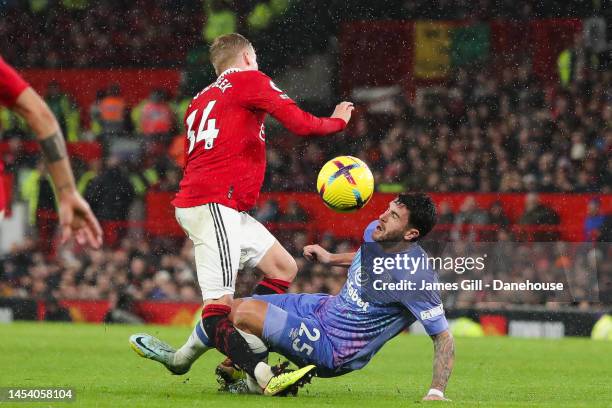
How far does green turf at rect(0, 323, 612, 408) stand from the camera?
6898 millimetres

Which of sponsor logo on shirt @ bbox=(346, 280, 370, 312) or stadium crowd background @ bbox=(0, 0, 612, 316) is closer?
sponsor logo on shirt @ bbox=(346, 280, 370, 312)

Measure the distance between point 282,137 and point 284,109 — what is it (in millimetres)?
13589

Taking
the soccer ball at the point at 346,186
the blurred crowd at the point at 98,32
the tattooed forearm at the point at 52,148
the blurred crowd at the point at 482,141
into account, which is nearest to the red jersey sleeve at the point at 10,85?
the tattooed forearm at the point at 52,148

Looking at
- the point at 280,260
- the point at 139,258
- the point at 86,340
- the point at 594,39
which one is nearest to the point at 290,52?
the point at 594,39

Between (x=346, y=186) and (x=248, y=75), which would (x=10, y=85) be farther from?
(x=346, y=186)

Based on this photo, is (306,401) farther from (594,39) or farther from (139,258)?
(594,39)

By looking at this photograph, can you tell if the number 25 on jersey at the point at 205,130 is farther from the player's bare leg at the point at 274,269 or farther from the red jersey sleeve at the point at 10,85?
the red jersey sleeve at the point at 10,85

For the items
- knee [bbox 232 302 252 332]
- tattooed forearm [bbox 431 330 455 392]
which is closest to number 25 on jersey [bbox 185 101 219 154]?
knee [bbox 232 302 252 332]

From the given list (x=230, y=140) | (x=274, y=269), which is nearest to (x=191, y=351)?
(x=274, y=269)

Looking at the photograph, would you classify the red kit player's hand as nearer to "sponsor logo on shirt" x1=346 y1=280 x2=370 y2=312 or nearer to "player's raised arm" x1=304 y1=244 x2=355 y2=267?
"player's raised arm" x1=304 y1=244 x2=355 y2=267

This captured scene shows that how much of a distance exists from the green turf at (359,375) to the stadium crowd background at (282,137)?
102 inches

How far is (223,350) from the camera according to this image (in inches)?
275

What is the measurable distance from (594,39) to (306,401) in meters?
14.8

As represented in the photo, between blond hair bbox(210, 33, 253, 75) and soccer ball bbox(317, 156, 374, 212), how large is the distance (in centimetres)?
95
